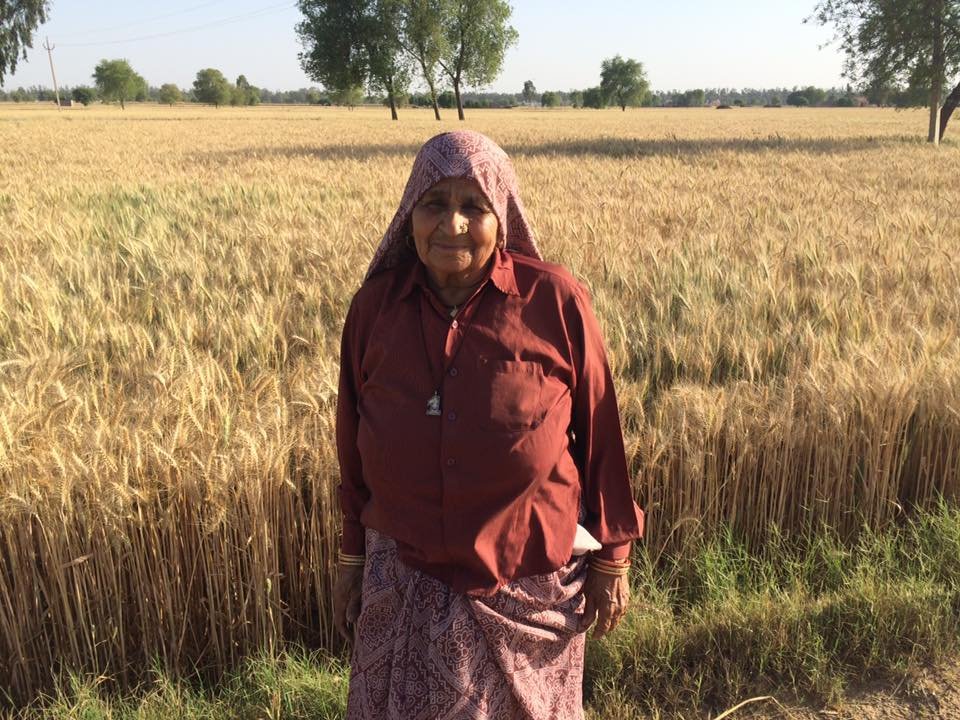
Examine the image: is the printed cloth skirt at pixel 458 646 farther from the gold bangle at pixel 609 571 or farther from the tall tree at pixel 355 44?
the tall tree at pixel 355 44

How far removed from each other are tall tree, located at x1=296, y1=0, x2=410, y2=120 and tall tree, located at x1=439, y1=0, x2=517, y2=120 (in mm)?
3666

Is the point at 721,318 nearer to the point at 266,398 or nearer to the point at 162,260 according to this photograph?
the point at 266,398

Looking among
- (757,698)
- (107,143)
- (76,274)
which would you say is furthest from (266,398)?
(107,143)

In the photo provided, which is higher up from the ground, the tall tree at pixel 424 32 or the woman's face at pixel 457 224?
the tall tree at pixel 424 32

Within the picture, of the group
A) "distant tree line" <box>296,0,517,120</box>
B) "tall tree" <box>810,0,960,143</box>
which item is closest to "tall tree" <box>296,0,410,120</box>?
"distant tree line" <box>296,0,517,120</box>

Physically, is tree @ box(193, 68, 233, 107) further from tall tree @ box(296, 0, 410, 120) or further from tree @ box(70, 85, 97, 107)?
tall tree @ box(296, 0, 410, 120)

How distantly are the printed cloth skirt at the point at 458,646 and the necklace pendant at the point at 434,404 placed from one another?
1.15ft

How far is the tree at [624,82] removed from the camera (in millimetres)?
104625

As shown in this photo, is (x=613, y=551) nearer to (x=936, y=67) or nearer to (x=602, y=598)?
(x=602, y=598)

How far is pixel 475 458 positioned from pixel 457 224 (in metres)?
0.46

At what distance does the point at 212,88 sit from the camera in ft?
354

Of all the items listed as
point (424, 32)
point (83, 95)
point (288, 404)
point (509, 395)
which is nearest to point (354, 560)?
point (509, 395)

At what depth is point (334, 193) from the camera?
362 inches

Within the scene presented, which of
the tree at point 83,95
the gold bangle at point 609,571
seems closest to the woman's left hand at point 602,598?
the gold bangle at point 609,571
